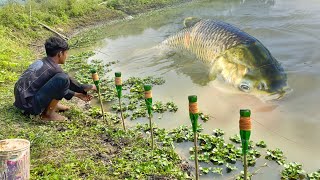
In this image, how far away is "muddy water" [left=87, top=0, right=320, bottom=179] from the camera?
5.97 meters

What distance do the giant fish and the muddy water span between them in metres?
0.25

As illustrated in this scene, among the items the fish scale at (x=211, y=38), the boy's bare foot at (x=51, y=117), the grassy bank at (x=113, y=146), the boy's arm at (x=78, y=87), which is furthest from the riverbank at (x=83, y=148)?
the fish scale at (x=211, y=38)

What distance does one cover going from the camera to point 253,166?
16.5 feet

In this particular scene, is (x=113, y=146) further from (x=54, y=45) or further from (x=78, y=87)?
(x=54, y=45)

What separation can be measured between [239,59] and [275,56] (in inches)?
107

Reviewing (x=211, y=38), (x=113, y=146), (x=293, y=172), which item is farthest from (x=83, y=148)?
(x=211, y=38)

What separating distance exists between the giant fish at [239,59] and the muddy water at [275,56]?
246 millimetres

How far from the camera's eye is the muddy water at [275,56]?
597cm

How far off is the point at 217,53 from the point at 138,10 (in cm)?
1557

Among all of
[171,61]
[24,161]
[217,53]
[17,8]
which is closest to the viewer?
[24,161]

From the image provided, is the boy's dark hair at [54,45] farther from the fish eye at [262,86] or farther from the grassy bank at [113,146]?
the fish eye at [262,86]

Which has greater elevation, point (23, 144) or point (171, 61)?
point (23, 144)

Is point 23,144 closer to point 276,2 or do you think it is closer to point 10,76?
point 10,76

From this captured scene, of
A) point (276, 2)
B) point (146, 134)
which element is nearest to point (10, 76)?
point (146, 134)
